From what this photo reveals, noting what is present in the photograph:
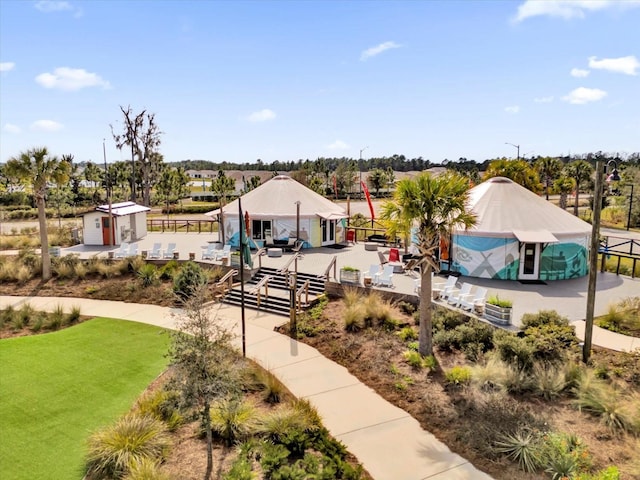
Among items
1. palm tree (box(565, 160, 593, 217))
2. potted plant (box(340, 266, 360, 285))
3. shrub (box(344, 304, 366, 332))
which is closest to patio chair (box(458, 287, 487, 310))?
shrub (box(344, 304, 366, 332))

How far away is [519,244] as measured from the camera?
20.5 meters

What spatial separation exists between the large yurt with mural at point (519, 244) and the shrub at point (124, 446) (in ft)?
53.4

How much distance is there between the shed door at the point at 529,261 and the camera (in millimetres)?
20531

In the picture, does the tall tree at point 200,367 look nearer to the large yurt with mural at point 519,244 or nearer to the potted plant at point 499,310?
the potted plant at point 499,310

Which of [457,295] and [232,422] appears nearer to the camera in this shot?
[232,422]

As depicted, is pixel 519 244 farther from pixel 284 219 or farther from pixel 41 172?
pixel 41 172

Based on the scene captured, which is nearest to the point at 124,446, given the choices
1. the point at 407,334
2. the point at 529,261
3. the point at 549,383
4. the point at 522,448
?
the point at 522,448

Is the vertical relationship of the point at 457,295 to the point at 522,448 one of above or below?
above

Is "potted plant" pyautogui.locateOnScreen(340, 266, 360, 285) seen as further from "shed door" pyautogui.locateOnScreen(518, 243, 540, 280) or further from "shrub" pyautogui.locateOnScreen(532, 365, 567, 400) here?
"shrub" pyautogui.locateOnScreen(532, 365, 567, 400)

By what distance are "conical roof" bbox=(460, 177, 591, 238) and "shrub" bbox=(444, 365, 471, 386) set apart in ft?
33.2

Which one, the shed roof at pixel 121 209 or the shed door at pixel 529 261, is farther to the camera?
the shed roof at pixel 121 209

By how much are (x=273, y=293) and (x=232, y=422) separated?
34.2ft

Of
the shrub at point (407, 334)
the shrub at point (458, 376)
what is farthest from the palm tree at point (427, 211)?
the shrub at point (458, 376)

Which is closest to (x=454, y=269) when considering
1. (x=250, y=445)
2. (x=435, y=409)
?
(x=435, y=409)
